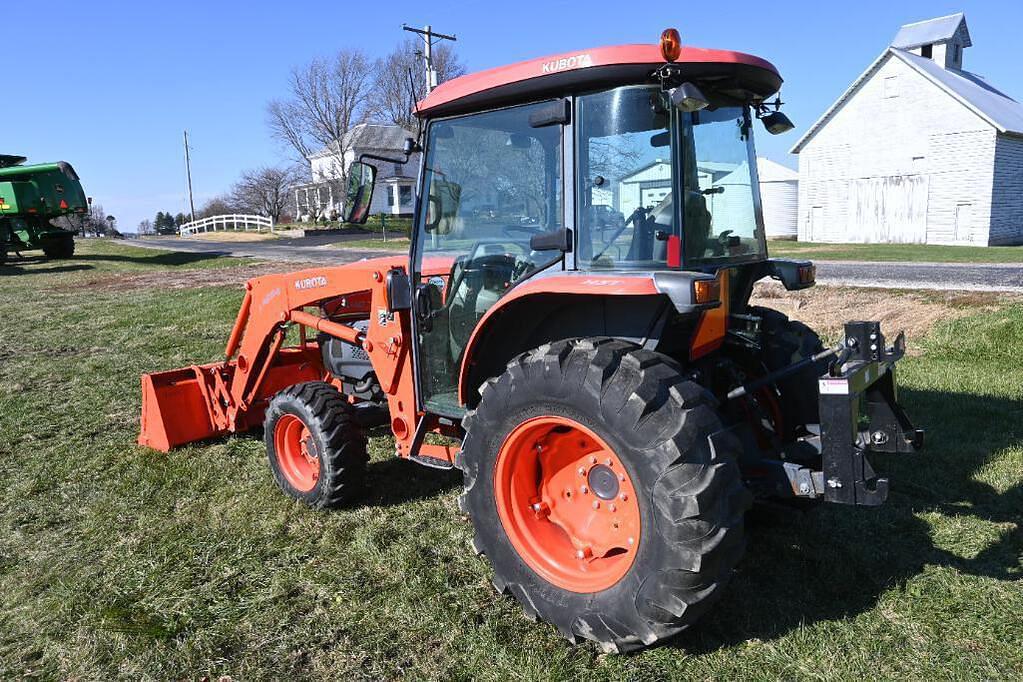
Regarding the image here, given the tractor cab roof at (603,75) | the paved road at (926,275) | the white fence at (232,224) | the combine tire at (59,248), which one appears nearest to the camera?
the tractor cab roof at (603,75)

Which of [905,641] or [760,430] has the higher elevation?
[760,430]

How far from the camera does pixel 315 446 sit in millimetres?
4609

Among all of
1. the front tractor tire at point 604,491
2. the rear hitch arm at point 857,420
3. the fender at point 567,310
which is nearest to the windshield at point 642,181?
the fender at point 567,310

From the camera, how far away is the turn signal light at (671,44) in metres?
3.00

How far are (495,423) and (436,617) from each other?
91 centimetres

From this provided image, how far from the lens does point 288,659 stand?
319 centimetres

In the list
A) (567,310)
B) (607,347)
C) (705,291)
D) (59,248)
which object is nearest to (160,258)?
(59,248)

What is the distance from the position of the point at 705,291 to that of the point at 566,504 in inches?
45.1

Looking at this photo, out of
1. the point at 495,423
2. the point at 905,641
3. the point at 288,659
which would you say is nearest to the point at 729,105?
the point at 495,423

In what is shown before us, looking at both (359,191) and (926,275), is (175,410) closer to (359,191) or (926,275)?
(359,191)

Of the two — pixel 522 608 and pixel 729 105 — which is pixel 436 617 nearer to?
pixel 522 608

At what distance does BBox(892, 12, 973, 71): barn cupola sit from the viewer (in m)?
30.2

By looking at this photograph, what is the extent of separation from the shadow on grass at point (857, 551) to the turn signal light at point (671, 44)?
2.28 m

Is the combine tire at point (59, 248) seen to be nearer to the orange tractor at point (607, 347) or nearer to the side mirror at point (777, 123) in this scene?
the orange tractor at point (607, 347)
